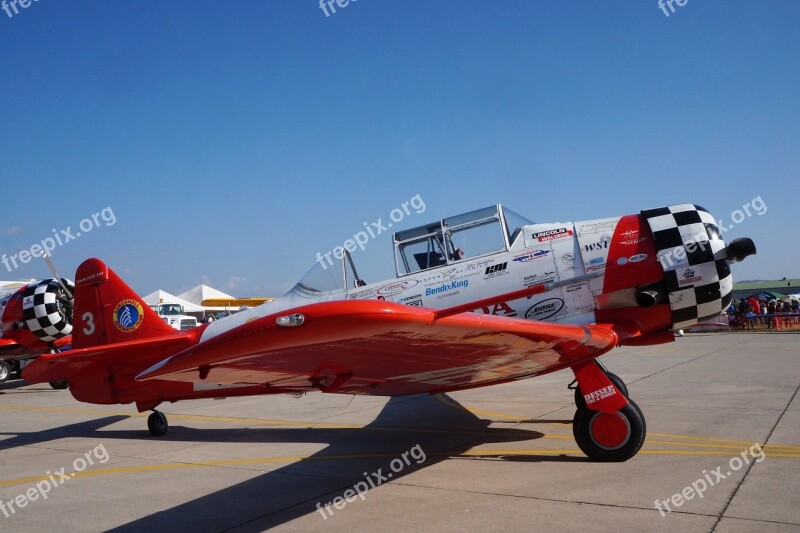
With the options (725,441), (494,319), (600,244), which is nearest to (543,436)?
(725,441)

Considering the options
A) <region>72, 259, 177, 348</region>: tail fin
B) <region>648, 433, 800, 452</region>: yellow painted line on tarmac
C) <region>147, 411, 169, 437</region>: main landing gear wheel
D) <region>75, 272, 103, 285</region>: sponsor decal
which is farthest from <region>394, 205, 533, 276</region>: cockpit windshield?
<region>75, 272, 103, 285</region>: sponsor decal

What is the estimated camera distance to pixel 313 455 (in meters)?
6.52

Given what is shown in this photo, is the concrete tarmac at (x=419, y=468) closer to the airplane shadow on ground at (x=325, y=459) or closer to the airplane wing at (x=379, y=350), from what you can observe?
the airplane shadow on ground at (x=325, y=459)

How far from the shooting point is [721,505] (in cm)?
400

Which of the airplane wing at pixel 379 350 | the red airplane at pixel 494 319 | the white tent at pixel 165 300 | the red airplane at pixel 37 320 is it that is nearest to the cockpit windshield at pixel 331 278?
the red airplane at pixel 494 319

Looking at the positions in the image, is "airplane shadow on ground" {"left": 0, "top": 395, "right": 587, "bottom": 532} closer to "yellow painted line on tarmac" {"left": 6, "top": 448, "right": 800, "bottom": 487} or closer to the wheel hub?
"yellow painted line on tarmac" {"left": 6, "top": 448, "right": 800, "bottom": 487}

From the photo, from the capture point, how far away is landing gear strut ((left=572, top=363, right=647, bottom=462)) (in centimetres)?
533

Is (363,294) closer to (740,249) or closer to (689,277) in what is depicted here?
(689,277)

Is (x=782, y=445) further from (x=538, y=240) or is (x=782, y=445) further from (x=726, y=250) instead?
(x=538, y=240)

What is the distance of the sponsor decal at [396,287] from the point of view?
21.7 feet

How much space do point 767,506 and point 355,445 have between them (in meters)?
4.26

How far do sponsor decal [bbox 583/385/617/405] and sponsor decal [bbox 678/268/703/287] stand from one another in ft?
4.71

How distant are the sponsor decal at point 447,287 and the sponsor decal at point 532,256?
629mm

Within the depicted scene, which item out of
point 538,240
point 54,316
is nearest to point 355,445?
point 538,240
